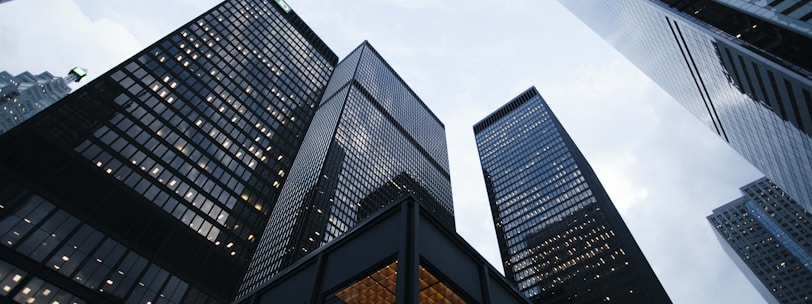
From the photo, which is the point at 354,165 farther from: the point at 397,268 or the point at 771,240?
the point at 771,240

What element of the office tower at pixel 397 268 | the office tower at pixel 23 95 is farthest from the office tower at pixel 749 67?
the office tower at pixel 23 95

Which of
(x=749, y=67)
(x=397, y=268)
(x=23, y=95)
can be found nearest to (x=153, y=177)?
(x=397, y=268)

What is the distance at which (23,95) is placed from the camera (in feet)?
551

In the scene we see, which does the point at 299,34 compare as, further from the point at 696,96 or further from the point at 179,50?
the point at 696,96

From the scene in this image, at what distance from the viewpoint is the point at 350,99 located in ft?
444

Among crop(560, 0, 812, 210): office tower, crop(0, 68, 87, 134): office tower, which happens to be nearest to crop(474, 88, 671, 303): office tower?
crop(560, 0, 812, 210): office tower

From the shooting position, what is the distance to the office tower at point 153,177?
45344 mm

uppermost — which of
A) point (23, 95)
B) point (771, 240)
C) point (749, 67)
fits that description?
point (23, 95)

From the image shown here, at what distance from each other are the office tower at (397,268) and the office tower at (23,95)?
180 metres

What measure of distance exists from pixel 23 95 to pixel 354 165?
151674 mm

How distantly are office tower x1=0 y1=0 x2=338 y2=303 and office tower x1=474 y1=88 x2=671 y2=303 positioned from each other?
79025 millimetres

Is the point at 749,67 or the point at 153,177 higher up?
the point at 749,67

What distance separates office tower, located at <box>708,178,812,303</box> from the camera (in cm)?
13762

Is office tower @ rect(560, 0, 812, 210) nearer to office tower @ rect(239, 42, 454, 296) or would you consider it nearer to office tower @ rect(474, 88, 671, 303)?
office tower @ rect(474, 88, 671, 303)
